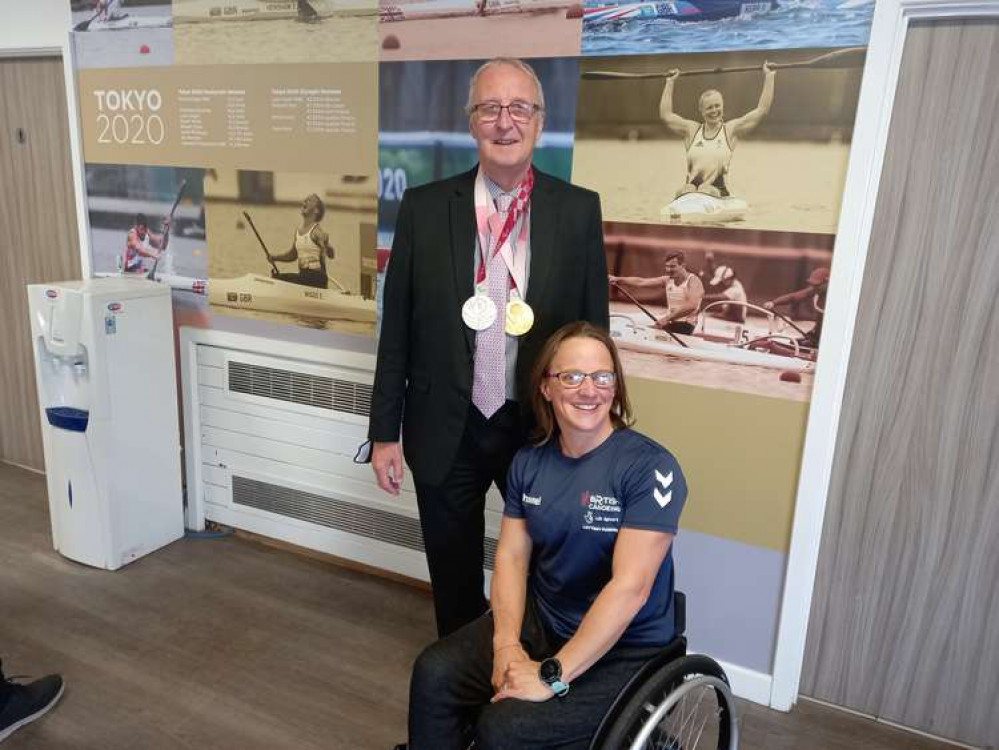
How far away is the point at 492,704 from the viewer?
51.5 inches

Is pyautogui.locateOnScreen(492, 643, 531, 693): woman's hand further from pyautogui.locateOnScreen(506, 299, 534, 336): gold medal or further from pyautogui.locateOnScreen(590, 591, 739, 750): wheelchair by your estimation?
pyautogui.locateOnScreen(506, 299, 534, 336): gold medal

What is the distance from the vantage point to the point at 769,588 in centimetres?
210

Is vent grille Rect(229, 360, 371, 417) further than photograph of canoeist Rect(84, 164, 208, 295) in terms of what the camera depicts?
No

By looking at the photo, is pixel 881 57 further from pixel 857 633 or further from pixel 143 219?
pixel 143 219

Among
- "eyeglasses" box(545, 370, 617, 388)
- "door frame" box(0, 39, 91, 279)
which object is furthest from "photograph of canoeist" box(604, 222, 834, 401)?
"door frame" box(0, 39, 91, 279)

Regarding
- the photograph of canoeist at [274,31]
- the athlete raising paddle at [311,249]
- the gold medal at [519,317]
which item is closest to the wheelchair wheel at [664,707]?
the gold medal at [519,317]

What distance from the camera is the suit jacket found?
164 centimetres

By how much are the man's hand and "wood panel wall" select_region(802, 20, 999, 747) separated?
3.96 feet

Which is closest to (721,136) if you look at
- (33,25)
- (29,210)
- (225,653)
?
(225,653)

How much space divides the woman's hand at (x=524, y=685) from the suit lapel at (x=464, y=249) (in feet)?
2.24

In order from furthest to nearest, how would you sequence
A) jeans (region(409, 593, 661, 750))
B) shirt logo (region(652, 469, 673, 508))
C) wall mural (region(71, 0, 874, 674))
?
1. wall mural (region(71, 0, 874, 674))
2. shirt logo (region(652, 469, 673, 508))
3. jeans (region(409, 593, 661, 750))

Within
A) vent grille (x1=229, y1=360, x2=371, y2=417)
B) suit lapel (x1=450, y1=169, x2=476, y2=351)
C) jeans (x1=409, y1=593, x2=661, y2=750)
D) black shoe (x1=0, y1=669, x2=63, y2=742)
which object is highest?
suit lapel (x1=450, y1=169, x2=476, y2=351)

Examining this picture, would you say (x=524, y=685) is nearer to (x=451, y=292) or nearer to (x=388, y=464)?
(x=388, y=464)

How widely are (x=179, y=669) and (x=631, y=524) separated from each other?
1.59 metres
